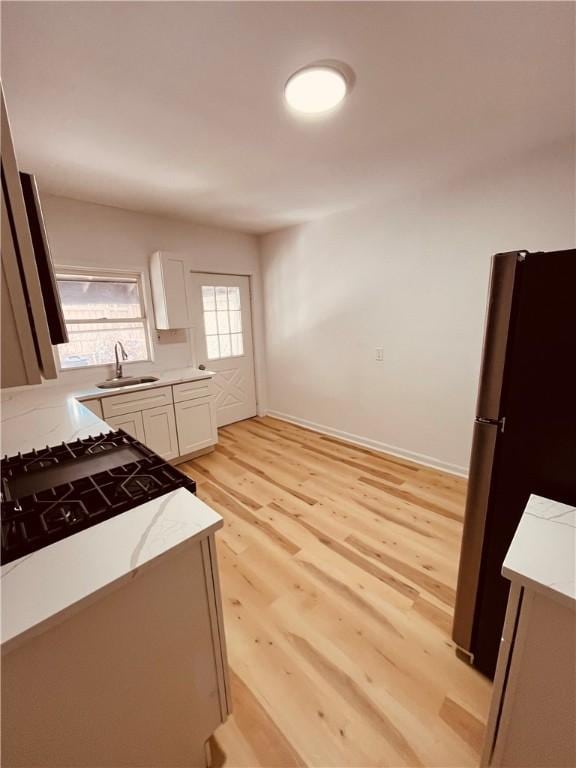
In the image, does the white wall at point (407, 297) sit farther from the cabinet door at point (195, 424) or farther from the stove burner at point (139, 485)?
the stove burner at point (139, 485)

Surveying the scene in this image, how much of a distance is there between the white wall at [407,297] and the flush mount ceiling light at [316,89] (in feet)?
4.95

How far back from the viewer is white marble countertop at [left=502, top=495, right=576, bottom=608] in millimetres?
747

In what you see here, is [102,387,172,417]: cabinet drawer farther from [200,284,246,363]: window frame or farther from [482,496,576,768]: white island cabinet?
[482,496,576,768]: white island cabinet

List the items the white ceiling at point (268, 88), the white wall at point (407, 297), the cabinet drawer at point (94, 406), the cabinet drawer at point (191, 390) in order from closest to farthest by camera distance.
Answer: the white ceiling at point (268, 88) < the white wall at point (407, 297) < the cabinet drawer at point (94, 406) < the cabinet drawer at point (191, 390)

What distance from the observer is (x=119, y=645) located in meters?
0.79

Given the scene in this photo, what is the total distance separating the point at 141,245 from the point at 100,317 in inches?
33.3

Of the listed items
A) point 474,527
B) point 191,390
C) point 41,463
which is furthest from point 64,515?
point 191,390

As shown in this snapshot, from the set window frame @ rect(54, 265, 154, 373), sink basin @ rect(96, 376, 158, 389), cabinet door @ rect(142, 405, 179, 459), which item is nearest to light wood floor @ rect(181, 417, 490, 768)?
cabinet door @ rect(142, 405, 179, 459)

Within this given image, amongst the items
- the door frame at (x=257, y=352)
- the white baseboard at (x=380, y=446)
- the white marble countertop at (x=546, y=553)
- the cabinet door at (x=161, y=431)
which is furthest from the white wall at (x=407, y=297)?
the white marble countertop at (x=546, y=553)

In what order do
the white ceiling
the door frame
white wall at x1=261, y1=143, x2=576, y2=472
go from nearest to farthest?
the white ceiling, white wall at x1=261, y1=143, x2=576, y2=472, the door frame

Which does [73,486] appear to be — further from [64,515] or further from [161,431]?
[161,431]

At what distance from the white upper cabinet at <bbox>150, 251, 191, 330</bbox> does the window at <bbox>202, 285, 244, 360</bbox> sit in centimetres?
57

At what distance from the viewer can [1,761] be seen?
0.65 metres

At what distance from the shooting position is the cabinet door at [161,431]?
9.46ft
